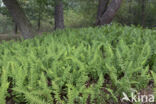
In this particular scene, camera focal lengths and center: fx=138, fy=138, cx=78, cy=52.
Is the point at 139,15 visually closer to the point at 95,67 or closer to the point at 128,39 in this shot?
the point at 128,39

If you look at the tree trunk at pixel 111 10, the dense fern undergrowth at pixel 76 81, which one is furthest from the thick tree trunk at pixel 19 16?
the tree trunk at pixel 111 10

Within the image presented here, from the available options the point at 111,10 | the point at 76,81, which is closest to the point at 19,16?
the point at 111,10

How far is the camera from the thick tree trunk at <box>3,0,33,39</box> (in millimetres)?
5580

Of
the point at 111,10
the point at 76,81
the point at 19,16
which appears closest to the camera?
the point at 76,81

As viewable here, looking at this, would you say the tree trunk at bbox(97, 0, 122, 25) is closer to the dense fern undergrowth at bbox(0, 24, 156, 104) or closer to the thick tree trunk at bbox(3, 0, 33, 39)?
the thick tree trunk at bbox(3, 0, 33, 39)

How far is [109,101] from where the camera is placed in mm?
1635

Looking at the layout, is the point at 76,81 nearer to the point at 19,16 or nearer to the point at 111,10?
the point at 19,16

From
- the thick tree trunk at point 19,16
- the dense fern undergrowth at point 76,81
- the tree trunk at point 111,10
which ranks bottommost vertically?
the dense fern undergrowth at point 76,81

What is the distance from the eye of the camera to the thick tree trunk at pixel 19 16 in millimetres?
5580

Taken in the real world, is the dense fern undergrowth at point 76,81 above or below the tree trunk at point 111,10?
below

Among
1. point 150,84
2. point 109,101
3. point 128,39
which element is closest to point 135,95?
point 109,101

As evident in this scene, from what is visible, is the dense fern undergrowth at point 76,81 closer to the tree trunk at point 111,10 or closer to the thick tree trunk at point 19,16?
the thick tree trunk at point 19,16

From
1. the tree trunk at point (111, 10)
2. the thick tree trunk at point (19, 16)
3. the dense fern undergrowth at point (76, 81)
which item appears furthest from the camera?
the tree trunk at point (111, 10)

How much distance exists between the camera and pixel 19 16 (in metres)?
5.82
